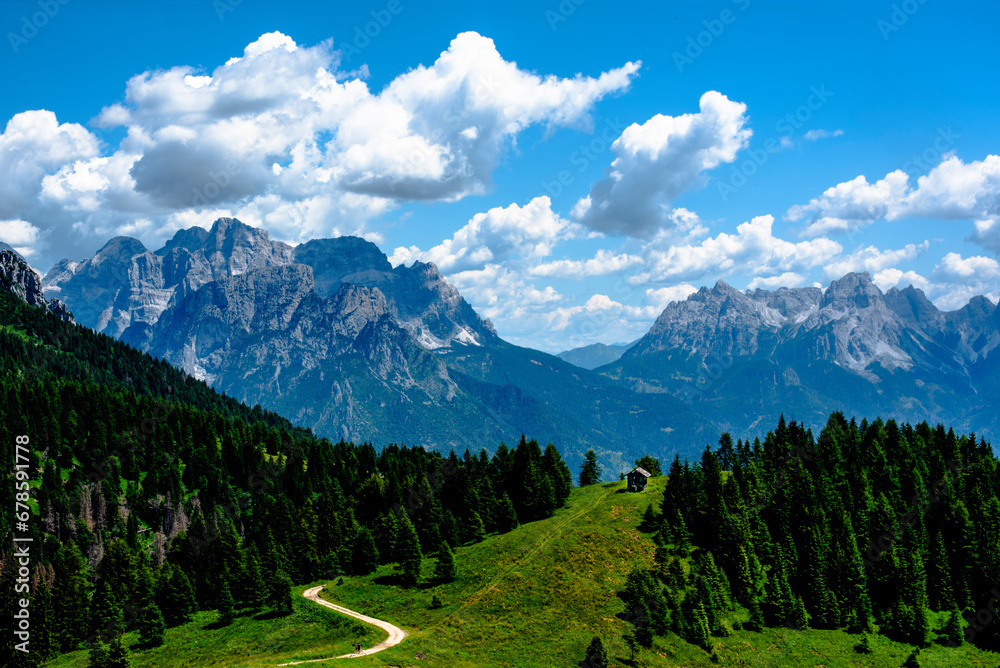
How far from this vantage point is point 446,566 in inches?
4513

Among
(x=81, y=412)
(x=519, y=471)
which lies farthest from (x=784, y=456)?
(x=81, y=412)

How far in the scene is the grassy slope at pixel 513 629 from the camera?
292 feet

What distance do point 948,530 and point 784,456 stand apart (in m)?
30.1

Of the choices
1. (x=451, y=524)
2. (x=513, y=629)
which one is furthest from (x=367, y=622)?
(x=451, y=524)

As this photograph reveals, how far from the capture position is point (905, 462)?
137375mm

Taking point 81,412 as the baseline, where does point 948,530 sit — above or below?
below

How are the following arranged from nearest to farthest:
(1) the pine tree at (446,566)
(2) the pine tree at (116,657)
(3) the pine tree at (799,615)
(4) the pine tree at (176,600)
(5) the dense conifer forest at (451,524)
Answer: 1. (2) the pine tree at (116,657)
2. (5) the dense conifer forest at (451,524)
3. (3) the pine tree at (799,615)
4. (4) the pine tree at (176,600)
5. (1) the pine tree at (446,566)

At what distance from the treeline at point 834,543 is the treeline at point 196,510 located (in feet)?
108

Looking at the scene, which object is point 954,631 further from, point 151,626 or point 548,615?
point 151,626

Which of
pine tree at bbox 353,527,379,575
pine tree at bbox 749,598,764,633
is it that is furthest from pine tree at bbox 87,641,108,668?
pine tree at bbox 749,598,764,633

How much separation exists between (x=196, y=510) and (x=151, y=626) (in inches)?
2252

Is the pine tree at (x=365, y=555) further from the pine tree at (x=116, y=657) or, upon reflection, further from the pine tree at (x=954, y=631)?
the pine tree at (x=954, y=631)

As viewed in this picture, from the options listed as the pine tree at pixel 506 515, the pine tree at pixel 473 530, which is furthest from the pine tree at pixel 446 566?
the pine tree at pixel 506 515

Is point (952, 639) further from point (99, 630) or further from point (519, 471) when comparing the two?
point (99, 630)
